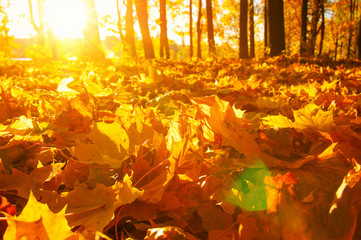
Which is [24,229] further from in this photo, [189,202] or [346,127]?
[346,127]

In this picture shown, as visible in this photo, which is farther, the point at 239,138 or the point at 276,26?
the point at 276,26

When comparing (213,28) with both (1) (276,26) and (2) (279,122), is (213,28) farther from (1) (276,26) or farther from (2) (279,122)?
(2) (279,122)

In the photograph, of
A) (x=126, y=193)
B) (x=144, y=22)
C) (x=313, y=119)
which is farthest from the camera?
(x=144, y=22)

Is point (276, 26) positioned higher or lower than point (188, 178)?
higher

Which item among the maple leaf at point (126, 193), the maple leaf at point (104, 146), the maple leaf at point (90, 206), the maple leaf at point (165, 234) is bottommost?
the maple leaf at point (165, 234)

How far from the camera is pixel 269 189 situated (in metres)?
0.63

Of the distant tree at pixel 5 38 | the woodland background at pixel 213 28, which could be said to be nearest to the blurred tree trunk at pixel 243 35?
the woodland background at pixel 213 28

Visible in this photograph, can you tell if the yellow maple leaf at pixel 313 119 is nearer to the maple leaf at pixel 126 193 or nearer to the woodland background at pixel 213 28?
the maple leaf at pixel 126 193

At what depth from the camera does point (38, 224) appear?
530 millimetres

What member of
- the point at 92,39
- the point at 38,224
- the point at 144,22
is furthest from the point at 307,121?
the point at 144,22

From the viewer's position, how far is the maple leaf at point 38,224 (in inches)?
20.6

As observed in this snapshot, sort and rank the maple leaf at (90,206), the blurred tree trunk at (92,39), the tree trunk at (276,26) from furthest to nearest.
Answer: the blurred tree trunk at (92,39) < the tree trunk at (276,26) < the maple leaf at (90,206)

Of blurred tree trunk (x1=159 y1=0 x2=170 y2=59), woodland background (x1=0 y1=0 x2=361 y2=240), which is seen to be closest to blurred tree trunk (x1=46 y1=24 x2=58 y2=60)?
blurred tree trunk (x1=159 y1=0 x2=170 y2=59)

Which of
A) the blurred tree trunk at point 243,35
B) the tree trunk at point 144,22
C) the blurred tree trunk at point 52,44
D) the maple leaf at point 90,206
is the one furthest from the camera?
the blurred tree trunk at point 52,44
